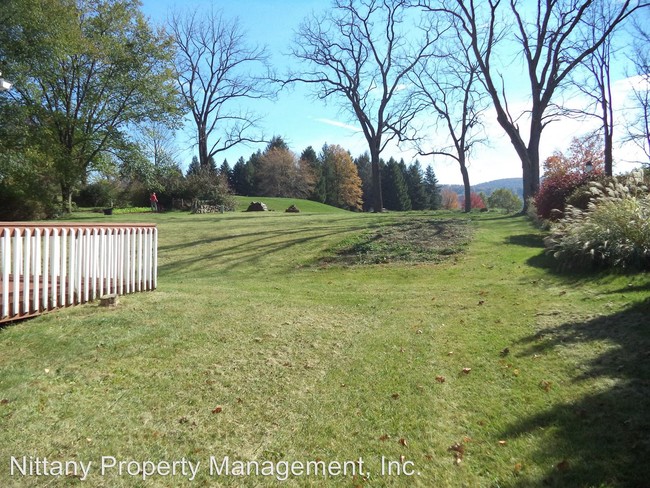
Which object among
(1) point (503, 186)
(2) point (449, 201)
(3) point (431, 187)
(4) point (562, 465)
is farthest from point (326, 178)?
(4) point (562, 465)

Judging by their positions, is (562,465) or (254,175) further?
(254,175)

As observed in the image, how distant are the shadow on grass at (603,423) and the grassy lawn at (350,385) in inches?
0.5

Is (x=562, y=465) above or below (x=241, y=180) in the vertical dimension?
below

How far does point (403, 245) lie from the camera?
12109mm

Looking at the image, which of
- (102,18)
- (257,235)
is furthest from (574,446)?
(102,18)

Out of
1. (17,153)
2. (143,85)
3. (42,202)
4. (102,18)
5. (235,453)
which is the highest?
(102,18)

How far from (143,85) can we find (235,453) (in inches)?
1117

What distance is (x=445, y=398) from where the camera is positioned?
3.65 metres

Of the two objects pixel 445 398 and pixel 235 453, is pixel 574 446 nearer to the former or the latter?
pixel 445 398

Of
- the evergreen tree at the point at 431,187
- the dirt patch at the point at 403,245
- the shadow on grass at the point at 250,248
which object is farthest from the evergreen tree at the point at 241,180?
the dirt patch at the point at 403,245

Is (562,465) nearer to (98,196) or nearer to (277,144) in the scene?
(98,196)

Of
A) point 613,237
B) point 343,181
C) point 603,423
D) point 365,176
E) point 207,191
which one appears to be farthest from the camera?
point 365,176

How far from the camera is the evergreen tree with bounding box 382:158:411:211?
74000 mm

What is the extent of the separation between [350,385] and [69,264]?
4296 mm
